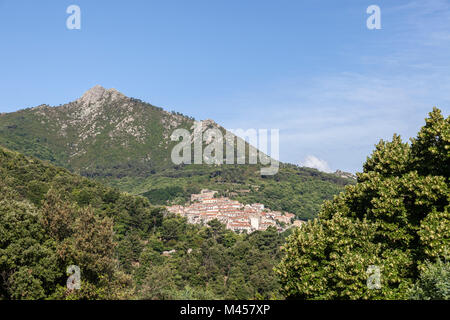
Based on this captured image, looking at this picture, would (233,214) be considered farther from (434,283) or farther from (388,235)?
(434,283)

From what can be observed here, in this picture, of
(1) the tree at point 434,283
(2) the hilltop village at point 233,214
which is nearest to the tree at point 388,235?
(1) the tree at point 434,283

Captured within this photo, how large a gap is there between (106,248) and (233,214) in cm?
11433

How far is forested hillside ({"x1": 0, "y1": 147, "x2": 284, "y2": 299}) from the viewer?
2733cm

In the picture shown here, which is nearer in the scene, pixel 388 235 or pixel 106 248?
pixel 388 235

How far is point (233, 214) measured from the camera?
144 meters

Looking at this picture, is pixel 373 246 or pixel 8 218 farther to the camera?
pixel 8 218

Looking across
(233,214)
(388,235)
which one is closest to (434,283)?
(388,235)

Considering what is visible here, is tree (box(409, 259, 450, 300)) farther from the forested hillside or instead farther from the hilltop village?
the hilltop village

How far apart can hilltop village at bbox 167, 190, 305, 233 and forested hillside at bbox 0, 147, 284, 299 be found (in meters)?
29.2
